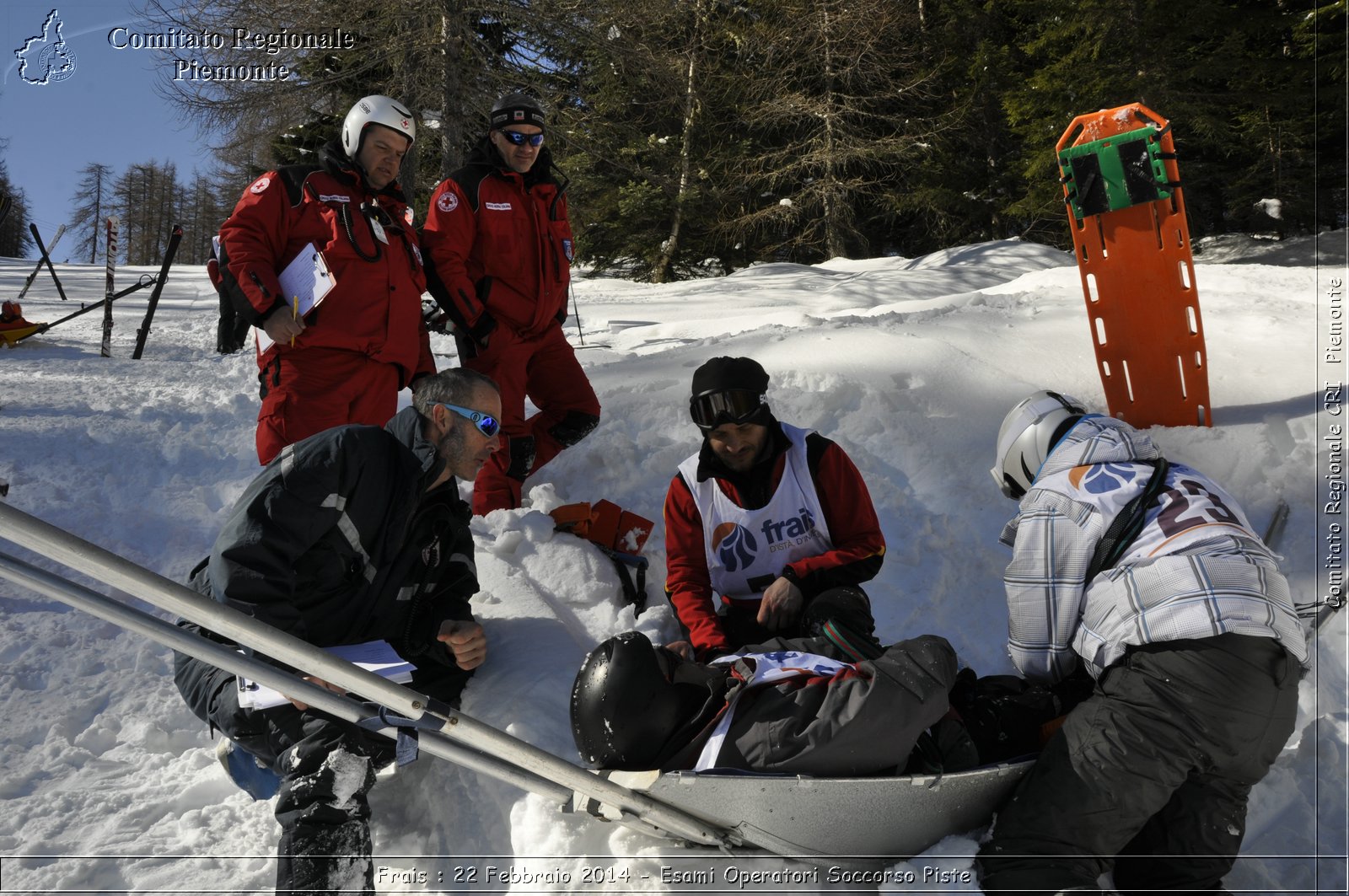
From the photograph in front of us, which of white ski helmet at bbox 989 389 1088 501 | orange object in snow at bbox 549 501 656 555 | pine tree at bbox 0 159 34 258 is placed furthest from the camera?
pine tree at bbox 0 159 34 258

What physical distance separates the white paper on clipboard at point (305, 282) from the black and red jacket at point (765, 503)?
1.68m

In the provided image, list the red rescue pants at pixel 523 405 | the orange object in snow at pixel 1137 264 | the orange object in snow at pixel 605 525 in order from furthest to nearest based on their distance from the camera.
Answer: the orange object in snow at pixel 1137 264, the red rescue pants at pixel 523 405, the orange object in snow at pixel 605 525

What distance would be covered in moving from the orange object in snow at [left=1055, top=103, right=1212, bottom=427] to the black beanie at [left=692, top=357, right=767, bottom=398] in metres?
2.62

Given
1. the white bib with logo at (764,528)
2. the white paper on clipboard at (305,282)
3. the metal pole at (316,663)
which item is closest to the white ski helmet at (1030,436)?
the white bib with logo at (764,528)

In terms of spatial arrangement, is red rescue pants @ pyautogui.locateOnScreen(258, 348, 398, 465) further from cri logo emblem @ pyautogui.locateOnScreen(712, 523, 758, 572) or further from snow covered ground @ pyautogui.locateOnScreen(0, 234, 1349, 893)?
cri logo emblem @ pyautogui.locateOnScreen(712, 523, 758, 572)

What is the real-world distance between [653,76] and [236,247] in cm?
983

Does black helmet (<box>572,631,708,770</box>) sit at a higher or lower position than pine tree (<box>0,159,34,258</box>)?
lower

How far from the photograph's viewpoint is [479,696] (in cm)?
294

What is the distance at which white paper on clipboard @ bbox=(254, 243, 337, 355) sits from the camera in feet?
11.9

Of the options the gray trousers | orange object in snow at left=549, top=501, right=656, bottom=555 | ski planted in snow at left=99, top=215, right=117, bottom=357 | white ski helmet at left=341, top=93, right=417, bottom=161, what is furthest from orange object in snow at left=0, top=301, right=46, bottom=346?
the gray trousers

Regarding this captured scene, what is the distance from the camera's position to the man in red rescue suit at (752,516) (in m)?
3.07

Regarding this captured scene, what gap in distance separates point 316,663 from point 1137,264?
4.60m

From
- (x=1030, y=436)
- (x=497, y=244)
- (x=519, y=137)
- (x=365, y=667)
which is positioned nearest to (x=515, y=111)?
(x=519, y=137)

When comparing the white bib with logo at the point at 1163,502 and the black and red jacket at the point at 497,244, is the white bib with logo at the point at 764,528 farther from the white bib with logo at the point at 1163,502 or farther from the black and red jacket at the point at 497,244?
the black and red jacket at the point at 497,244
